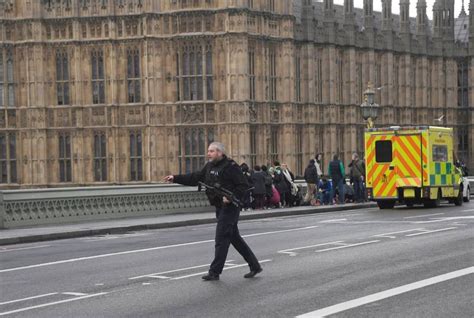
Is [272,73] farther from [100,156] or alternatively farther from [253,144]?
[100,156]

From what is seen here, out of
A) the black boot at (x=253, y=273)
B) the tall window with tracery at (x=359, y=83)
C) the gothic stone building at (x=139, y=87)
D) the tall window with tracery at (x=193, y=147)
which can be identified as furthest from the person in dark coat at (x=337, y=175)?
the black boot at (x=253, y=273)

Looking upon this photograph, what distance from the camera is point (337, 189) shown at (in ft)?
125

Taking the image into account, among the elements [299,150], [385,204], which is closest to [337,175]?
[385,204]

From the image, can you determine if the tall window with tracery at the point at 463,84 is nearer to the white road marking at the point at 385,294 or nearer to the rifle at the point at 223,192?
the white road marking at the point at 385,294

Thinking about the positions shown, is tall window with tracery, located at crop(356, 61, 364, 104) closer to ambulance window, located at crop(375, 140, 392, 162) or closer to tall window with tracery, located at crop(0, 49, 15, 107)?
tall window with tracery, located at crop(0, 49, 15, 107)

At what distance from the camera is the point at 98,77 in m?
48.0

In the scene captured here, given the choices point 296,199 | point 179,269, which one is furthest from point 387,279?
point 296,199

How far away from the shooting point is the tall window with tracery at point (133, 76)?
47250mm

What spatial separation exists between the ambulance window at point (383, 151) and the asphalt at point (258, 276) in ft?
30.1

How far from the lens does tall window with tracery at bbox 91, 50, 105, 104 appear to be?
156ft

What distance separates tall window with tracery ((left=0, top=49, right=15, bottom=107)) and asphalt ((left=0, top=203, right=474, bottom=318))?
24881 millimetres

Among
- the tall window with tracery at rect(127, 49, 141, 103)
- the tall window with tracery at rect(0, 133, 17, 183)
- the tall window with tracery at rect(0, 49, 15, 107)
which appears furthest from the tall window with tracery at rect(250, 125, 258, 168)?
the tall window with tracery at rect(0, 49, 15, 107)

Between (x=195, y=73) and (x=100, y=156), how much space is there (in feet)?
18.9

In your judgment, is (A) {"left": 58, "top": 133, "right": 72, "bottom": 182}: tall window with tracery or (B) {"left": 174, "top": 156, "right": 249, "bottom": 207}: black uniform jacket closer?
(B) {"left": 174, "top": 156, "right": 249, "bottom": 207}: black uniform jacket
